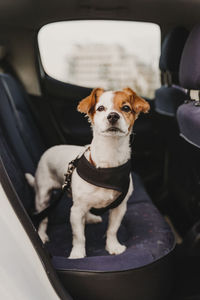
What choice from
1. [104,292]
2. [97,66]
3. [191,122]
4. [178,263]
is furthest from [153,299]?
[97,66]

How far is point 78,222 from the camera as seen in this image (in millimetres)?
1719

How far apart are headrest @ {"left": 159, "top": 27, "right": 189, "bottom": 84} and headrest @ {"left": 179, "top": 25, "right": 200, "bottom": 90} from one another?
0.31m

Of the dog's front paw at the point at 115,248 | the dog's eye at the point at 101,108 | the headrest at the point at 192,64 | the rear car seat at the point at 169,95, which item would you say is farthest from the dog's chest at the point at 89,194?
the rear car seat at the point at 169,95

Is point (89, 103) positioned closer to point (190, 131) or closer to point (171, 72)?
point (190, 131)

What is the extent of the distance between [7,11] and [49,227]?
1.23 m

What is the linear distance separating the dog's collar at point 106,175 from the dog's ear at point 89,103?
20cm

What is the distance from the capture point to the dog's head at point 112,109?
1.53 m

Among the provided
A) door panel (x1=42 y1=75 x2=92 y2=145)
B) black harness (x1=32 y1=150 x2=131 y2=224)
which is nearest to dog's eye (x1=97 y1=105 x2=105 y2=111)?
black harness (x1=32 y1=150 x2=131 y2=224)

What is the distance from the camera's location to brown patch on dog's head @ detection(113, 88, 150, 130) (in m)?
1.62

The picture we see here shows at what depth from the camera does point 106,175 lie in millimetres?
1618

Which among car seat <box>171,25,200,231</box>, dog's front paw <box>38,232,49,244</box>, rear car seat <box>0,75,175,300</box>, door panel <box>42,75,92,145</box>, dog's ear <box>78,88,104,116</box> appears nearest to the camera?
rear car seat <box>0,75,175,300</box>

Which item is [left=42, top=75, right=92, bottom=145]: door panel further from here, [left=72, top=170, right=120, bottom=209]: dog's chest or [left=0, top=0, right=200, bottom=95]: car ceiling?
[left=72, top=170, right=120, bottom=209]: dog's chest

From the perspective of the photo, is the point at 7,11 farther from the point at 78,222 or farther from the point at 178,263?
the point at 178,263

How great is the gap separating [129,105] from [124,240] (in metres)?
0.66
